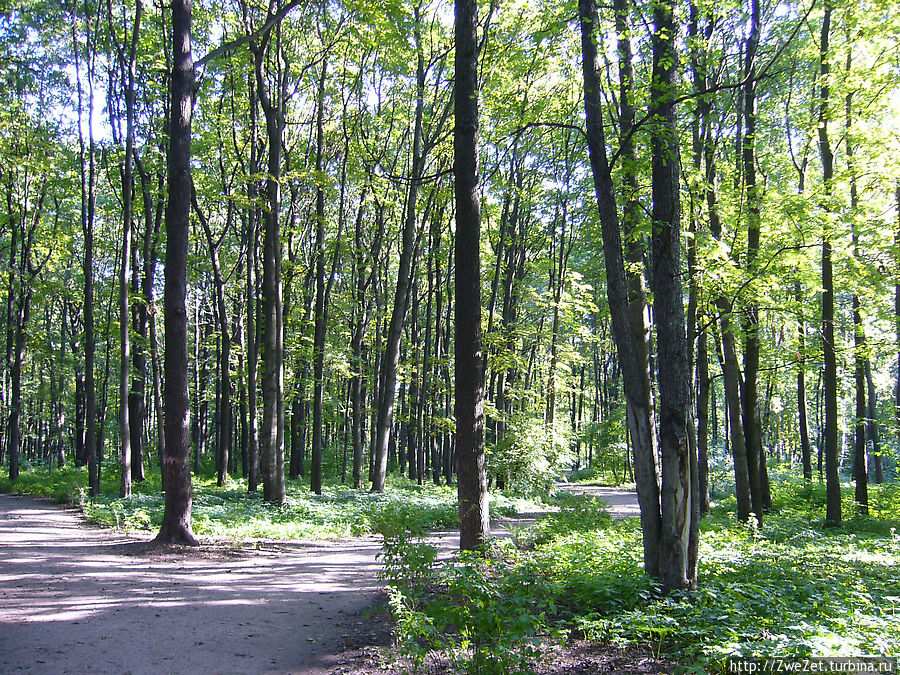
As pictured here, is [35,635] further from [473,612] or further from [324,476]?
[324,476]

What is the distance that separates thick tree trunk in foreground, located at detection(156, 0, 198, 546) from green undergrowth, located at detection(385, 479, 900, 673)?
179 inches

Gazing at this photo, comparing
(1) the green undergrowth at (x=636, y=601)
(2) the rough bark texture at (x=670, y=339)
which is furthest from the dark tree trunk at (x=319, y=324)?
(2) the rough bark texture at (x=670, y=339)

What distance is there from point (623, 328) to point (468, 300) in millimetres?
2215

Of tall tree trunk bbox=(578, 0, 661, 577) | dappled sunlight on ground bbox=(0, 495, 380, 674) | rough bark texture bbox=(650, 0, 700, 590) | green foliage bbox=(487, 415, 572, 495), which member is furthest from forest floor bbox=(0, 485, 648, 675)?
green foliage bbox=(487, 415, 572, 495)

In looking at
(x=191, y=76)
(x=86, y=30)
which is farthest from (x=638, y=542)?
(x=86, y=30)

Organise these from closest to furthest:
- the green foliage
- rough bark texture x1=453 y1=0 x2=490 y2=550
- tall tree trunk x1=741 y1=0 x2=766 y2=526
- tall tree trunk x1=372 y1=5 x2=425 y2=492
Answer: rough bark texture x1=453 y1=0 x2=490 y2=550 < tall tree trunk x1=741 y1=0 x2=766 y2=526 < tall tree trunk x1=372 y1=5 x2=425 y2=492 < the green foliage

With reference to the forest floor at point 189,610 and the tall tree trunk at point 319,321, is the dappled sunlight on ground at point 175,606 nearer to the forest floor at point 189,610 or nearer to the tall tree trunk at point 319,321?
the forest floor at point 189,610

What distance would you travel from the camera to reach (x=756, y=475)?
12117 millimetres

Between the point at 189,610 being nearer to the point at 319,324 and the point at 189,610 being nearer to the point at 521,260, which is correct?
the point at 319,324

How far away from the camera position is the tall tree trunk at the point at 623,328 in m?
6.17

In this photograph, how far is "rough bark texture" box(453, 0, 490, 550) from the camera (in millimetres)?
7520

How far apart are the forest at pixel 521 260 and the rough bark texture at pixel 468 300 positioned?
4cm

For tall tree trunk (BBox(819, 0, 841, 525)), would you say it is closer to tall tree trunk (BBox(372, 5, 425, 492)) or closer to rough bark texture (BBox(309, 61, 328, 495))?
tall tree trunk (BBox(372, 5, 425, 492))

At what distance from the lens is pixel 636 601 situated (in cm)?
554
